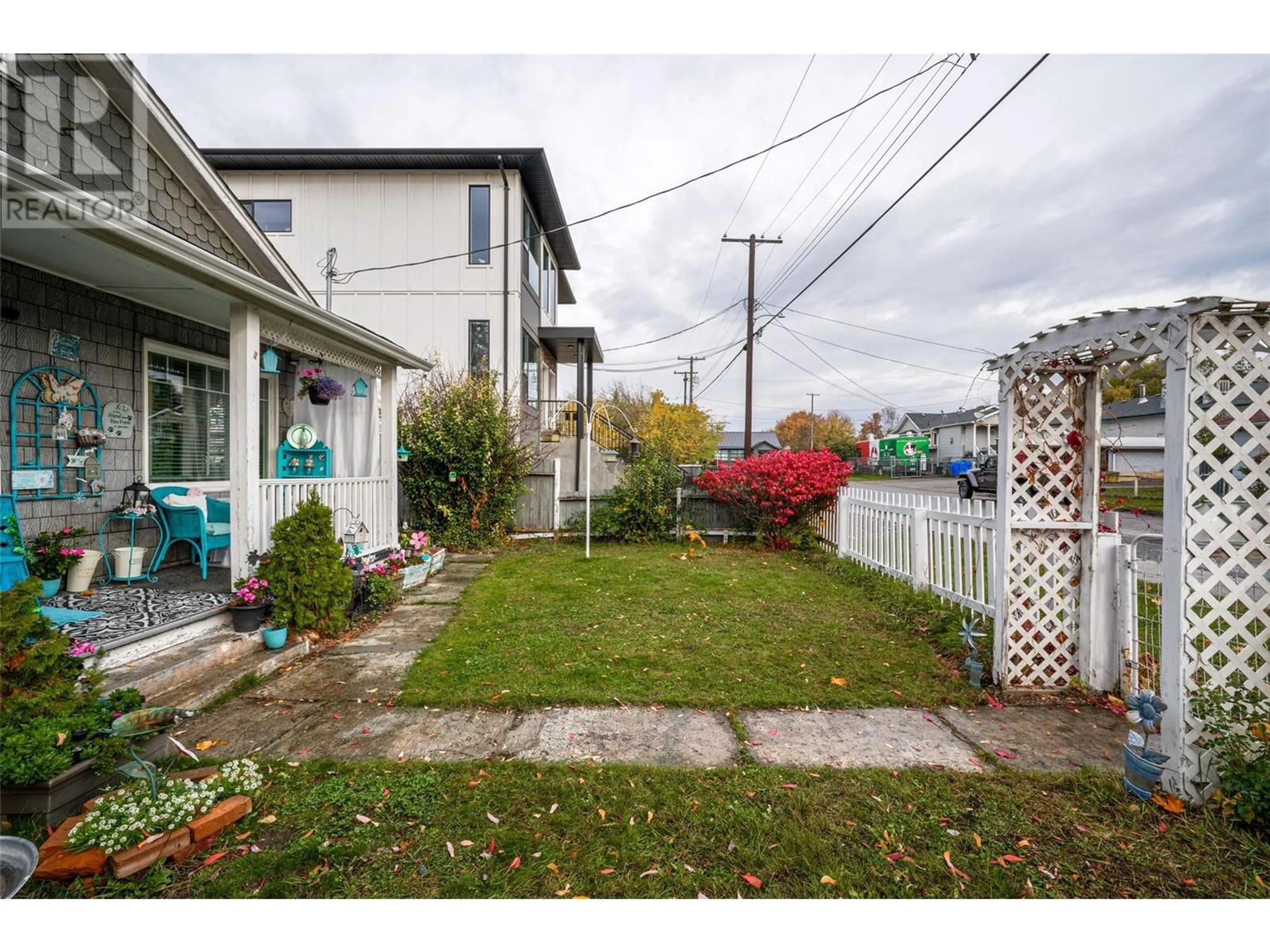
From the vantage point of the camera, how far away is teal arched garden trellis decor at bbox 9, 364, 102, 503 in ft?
12.9

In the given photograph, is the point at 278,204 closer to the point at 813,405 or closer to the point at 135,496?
the point at 135,496

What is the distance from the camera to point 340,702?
323cm

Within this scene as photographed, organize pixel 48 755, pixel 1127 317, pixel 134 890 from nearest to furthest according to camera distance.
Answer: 1. pixel 134 890
2. pixel 48 755
3. pixel 1127 317

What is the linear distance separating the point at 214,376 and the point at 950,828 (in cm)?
745

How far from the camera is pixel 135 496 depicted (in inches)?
188

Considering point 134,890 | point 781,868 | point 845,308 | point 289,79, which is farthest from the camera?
point 845,308

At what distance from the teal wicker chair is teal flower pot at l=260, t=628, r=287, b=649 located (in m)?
1.54

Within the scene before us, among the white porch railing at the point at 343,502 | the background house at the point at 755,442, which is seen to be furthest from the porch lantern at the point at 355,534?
the background house at the point at 755,442

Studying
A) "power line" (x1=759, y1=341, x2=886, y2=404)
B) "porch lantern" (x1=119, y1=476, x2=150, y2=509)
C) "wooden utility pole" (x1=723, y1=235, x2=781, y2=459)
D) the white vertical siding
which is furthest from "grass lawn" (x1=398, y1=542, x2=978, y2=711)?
"power line" (x1=759, y1=341, x2=886, y2=404)

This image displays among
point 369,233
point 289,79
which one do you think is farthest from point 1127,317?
point 369,233

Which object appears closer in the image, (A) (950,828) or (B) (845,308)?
(A) (950,828)

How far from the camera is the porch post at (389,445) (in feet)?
22.0

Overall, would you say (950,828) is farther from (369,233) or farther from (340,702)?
(369,233)

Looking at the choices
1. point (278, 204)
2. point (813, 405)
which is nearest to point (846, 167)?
point (278, 204)
